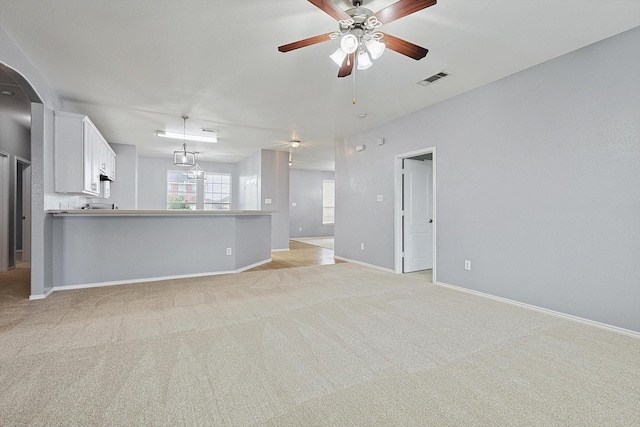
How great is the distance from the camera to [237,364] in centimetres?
205

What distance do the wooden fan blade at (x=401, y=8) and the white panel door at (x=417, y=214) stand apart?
3.31 meters

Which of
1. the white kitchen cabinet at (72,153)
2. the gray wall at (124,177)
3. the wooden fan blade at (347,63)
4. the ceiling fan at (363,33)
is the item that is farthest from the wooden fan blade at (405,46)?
the gray wall at (124,177)

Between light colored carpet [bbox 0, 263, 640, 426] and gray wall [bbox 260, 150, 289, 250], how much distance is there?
175 inches

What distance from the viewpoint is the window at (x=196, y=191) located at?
9226mm

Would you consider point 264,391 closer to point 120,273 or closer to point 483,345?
point 483,345

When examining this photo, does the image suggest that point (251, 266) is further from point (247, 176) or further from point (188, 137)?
point (247, 176)

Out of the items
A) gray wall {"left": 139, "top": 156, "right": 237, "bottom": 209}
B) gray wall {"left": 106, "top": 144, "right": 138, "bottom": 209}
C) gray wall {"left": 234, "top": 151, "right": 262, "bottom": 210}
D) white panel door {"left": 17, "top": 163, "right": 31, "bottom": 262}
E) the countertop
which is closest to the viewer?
the countertop

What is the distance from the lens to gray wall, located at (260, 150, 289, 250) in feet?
25.5

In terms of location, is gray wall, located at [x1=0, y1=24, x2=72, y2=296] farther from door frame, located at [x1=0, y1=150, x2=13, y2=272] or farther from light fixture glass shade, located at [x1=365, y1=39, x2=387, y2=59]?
light fixture glass shade, located at [x1=365, y1=39, x2=387, y2=59]

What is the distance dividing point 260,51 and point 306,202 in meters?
8.07

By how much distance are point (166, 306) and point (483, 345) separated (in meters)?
3.11

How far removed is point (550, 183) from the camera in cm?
315

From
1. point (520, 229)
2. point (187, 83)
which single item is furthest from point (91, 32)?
point (520, 229)

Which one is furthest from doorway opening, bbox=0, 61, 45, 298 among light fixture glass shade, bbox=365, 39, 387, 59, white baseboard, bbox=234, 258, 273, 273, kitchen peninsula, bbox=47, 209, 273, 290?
light fixture glass shade, bbox=365, 39, 387, 59
